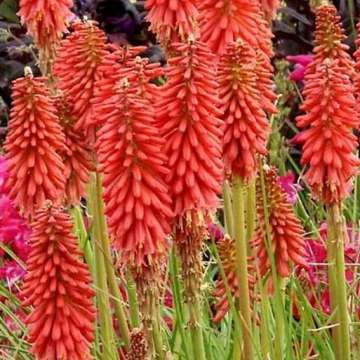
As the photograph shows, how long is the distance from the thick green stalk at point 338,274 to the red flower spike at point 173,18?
780mm

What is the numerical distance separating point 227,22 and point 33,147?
0.77m

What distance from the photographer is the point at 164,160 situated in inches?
116

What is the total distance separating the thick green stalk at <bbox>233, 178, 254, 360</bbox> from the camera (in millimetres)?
3075

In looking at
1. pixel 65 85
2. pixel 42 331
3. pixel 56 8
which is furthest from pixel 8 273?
pixel 42 331

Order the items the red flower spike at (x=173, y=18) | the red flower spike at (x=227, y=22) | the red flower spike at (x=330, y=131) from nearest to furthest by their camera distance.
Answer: the red flower spike at (x=330, y=131), the red flower spike at (x=227, y=22), the red flower spike at (x=173, y=18)

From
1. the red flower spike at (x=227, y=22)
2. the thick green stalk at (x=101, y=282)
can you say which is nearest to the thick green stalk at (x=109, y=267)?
the thick green stalk at (x=101, y=282)

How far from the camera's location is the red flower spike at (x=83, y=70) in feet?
11.1

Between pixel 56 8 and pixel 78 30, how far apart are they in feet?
2.34

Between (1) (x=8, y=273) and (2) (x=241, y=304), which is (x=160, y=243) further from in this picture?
(1) (x=8, y=273)

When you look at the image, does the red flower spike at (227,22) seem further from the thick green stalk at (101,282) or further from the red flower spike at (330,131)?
the thick green stalk at (101,282)

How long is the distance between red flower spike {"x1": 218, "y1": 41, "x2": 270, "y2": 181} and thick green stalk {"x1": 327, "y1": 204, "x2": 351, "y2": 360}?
1.31 ft

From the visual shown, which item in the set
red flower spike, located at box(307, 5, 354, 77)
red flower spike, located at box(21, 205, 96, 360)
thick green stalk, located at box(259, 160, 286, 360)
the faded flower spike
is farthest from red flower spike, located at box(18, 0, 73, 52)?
red flower spike, located at box(21, 205, 96, 360)

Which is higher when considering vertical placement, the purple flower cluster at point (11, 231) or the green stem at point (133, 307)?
the purple flower cluster at point (11, 231)

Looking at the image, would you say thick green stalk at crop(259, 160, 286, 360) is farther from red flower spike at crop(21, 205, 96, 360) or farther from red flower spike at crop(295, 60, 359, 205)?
red flower spike at crop(21, 205, 96, 360)
